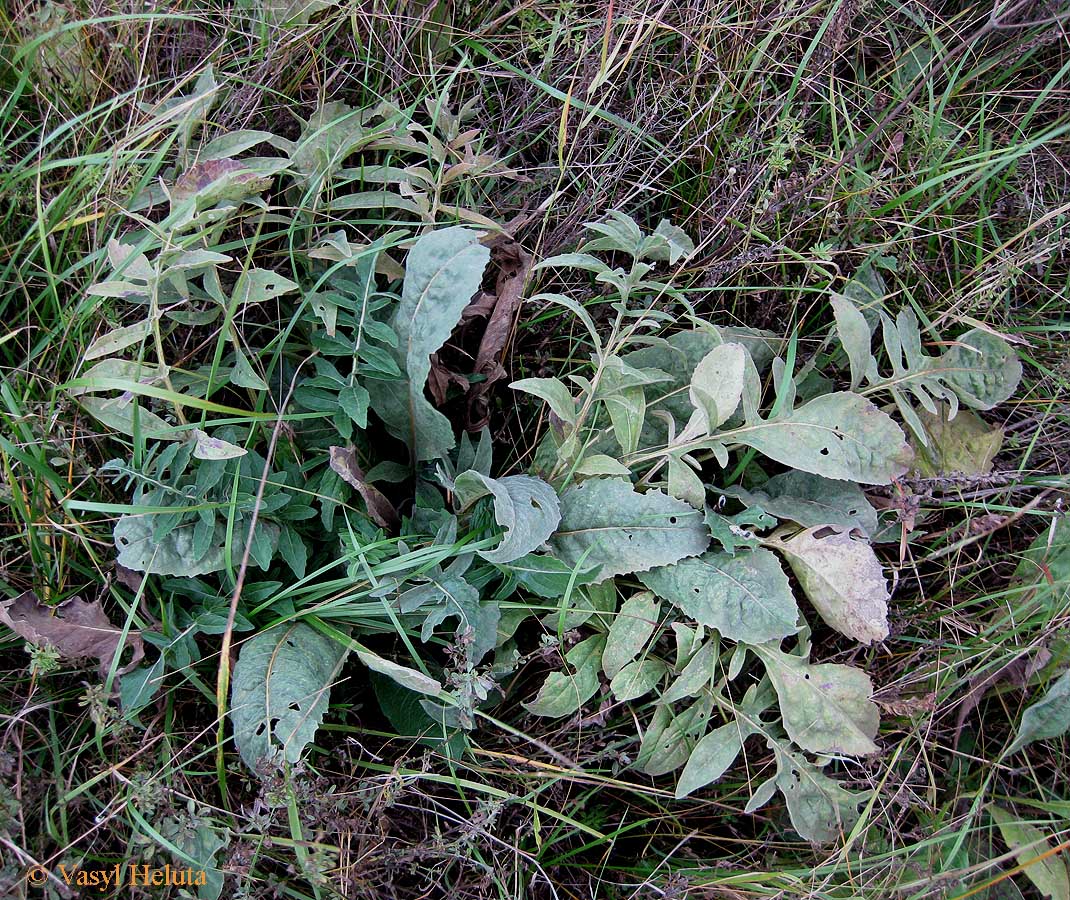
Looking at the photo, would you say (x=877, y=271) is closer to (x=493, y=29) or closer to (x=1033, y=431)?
(x=1033, y=431)

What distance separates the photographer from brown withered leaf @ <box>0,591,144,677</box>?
1.74 m

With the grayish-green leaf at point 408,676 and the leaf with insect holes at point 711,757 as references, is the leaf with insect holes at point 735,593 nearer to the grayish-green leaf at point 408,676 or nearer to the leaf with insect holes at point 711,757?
the leaf with insect holes at point 711,757

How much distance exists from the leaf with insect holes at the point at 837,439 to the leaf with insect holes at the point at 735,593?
248 mm

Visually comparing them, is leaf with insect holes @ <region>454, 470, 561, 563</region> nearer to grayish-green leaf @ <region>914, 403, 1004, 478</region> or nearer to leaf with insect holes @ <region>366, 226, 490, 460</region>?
leaf with insect holes @ <region>366, 226, 490, 460</region>

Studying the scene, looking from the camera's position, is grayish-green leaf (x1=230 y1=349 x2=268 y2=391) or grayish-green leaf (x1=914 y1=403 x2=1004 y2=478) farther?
grayish-green leaf (x1=914 y1=403 x2=1004 y2=478)

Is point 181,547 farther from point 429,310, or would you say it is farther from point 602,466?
point 602,466

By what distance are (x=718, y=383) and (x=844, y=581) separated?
55 cm

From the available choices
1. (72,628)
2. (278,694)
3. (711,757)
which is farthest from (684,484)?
(72,628)

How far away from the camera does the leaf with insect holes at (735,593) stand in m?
1.89

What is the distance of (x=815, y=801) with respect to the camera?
6.41 ft

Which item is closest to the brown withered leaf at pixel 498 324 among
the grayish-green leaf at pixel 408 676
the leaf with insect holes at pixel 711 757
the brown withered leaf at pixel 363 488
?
the brown withered leaf at pixel 363 488

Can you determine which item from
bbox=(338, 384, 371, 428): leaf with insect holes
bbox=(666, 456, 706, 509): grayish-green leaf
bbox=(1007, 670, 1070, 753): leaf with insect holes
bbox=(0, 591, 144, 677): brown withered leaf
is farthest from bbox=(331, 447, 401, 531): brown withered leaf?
bbox=(1007, 670, 1070, 753): leaf with insect holes

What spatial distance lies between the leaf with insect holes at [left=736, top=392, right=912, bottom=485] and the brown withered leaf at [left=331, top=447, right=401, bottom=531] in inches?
32.0

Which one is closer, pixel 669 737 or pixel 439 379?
pixel 669 737
